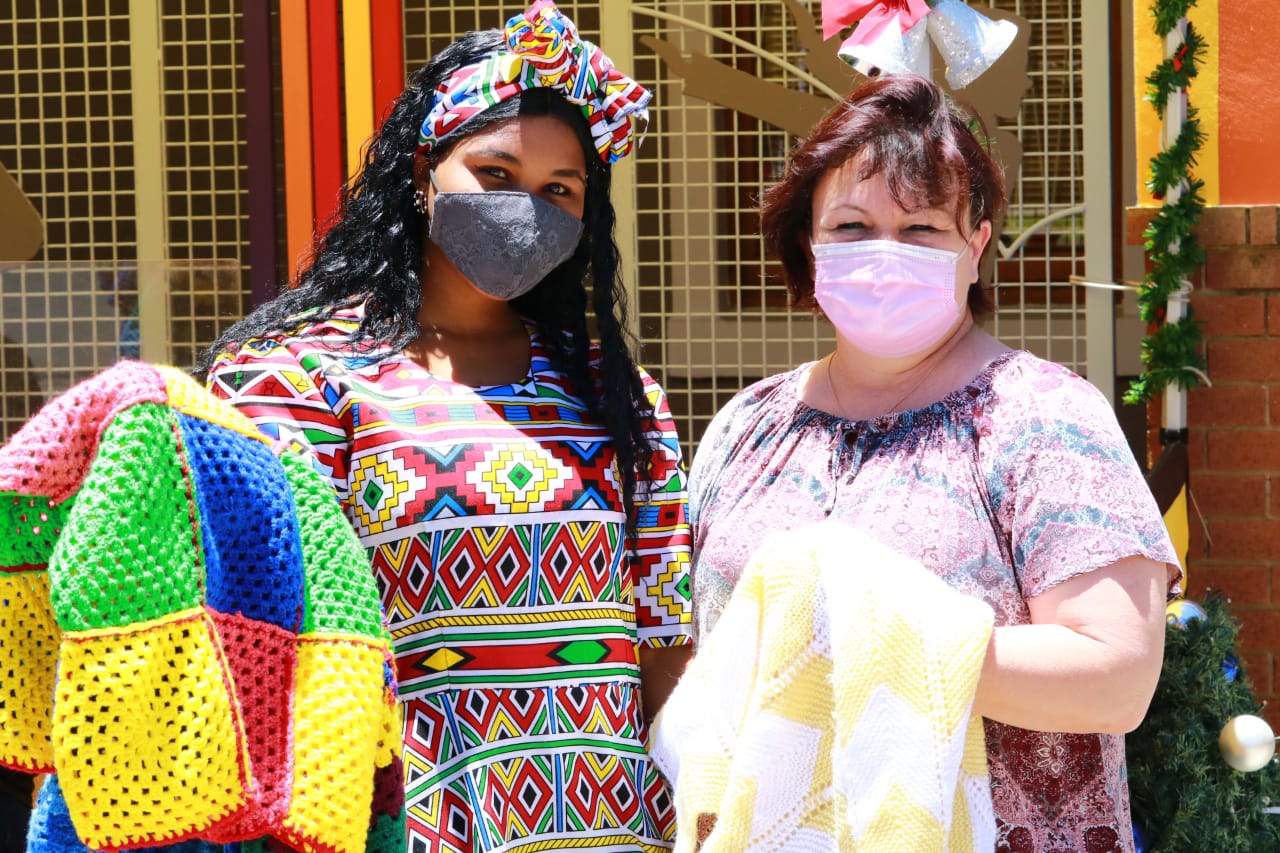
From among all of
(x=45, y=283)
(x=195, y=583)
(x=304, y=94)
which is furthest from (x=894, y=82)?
(x=45, y=283)

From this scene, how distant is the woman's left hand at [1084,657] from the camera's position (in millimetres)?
1812

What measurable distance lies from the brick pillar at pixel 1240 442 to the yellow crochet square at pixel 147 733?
127 inches

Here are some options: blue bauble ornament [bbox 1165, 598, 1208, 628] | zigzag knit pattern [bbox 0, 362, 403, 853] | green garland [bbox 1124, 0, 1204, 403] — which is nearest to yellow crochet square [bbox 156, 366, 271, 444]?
zigzag knit pattern [bbox 0, 362, 403, 853]

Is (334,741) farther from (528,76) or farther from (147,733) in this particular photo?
(528,76)

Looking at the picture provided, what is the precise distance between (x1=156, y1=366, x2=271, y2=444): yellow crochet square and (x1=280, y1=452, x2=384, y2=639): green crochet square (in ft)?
0.28

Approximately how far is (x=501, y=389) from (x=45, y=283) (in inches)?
108

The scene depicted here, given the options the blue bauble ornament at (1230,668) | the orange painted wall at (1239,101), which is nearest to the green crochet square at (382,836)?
the blue bauble ornament at (1230,668)

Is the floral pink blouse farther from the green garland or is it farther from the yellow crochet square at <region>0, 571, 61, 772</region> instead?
the green garland

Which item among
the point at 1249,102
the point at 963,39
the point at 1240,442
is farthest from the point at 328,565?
the point at 1249,102

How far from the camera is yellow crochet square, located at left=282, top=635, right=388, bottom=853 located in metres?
1.54

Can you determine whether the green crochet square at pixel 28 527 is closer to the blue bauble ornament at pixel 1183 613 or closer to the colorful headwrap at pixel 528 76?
the colorful headwrap at pixel 528 76

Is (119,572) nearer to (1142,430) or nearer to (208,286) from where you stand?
(208,286)

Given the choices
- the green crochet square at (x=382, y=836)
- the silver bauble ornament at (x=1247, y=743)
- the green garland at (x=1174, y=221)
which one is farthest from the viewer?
the green garland at (x=1174, y=221)

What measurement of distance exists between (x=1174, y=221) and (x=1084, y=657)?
7.92 ft
